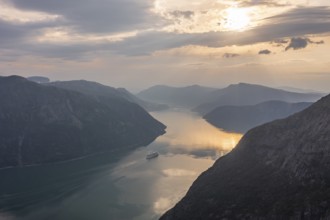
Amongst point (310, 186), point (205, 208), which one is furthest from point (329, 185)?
point (205, 208)

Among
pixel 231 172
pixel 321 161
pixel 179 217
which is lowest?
pixel 179 217

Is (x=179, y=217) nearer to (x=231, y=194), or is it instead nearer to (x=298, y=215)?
(x=231, y=194)

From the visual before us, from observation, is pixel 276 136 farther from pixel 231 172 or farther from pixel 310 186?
pixel 310 186

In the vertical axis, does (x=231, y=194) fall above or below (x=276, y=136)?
below

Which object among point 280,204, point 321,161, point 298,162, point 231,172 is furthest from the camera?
point 231,172

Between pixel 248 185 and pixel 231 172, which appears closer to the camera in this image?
pixel 248 185

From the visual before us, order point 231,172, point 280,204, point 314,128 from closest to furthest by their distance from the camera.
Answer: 1. point 280,204
2. point 314,128
3. point 231,172
